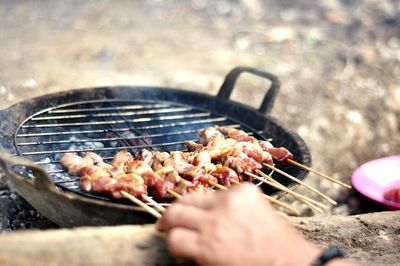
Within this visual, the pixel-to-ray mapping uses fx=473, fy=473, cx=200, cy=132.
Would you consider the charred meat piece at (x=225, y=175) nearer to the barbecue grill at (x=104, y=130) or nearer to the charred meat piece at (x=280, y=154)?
the barbecue grill at (x=104, y=130)

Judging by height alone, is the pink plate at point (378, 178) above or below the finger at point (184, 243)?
above

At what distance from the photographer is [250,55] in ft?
30.2

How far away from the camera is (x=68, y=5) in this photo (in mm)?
10867

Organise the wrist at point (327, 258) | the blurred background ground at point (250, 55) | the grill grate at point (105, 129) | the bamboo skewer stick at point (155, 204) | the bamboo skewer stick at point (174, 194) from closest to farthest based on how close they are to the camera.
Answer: the wrist at point (327, 258) < the bamboo skewer stick at point (155, 204) < the bamboo skewer stick at point (174, 194) < the grill grate at point (105, 129) < the blurred background ground at point (250, 55)

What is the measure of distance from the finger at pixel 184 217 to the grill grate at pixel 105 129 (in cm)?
120

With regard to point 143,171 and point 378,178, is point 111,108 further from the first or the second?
point 378,178

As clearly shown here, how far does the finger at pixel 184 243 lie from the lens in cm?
210

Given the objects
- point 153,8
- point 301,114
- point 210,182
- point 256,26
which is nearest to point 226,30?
point 256,26

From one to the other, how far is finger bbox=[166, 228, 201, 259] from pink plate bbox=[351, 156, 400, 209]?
2941 mm

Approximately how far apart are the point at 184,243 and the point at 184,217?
121 mm

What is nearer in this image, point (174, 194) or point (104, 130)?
point (174, 194)

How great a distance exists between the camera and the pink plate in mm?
4660

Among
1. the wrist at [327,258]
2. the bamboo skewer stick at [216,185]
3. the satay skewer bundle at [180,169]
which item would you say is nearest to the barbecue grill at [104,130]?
the satay skewer bundle at [180,169]

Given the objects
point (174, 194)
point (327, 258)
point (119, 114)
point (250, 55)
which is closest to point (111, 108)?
point (119, 114)
